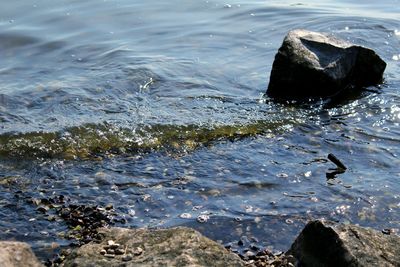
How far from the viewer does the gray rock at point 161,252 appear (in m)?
5.68

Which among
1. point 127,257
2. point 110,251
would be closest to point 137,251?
point 127,257

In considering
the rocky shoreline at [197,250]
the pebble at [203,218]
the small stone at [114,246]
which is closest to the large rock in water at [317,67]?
the pebble at [203,218]

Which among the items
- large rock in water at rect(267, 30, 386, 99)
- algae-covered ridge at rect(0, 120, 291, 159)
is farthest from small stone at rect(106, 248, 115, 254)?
large rock in water at rect(267, 30, 386, 99)

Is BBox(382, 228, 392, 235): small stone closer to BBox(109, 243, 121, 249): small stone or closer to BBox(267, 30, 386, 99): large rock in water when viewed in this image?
BBox(109, 243, 121, 249): small stone

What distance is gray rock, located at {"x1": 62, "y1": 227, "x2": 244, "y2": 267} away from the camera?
223 inches

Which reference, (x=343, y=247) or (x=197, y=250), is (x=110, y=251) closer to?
(x=197, y=250)

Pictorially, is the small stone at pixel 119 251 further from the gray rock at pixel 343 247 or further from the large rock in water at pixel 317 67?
the large rock in water at pixel 317 67

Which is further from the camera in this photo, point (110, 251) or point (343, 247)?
point (343, 247)

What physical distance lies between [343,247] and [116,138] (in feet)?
17.5

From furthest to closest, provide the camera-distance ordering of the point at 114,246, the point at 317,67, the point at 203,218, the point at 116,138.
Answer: the point at 317,67, the point at 116,138, the point at 203,218, the point at 114,246

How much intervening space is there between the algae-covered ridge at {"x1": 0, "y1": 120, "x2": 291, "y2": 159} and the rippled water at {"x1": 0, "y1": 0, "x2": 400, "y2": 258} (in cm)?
3

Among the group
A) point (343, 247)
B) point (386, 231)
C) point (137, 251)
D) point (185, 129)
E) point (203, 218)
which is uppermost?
point (137, 251)

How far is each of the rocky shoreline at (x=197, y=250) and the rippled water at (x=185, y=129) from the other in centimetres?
120

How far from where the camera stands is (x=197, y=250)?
580 cm
